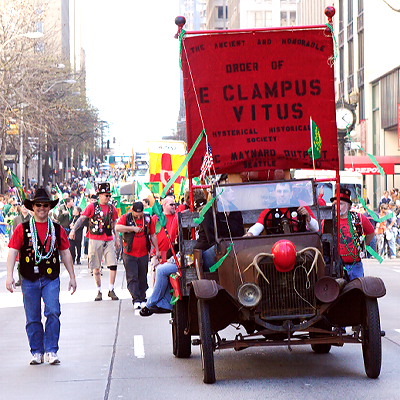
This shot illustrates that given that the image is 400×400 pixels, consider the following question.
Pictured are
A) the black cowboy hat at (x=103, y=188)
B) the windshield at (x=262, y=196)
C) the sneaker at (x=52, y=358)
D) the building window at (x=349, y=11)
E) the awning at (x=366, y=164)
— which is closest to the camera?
the windshield at (x=262, y=196)

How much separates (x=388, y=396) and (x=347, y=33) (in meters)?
58.5

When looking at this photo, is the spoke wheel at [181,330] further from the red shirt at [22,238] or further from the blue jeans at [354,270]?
the blue jeans at [354,270]

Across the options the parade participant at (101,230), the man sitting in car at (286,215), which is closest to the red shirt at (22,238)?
the man sitting in car at (286,215)

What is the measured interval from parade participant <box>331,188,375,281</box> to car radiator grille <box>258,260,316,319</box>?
221cm

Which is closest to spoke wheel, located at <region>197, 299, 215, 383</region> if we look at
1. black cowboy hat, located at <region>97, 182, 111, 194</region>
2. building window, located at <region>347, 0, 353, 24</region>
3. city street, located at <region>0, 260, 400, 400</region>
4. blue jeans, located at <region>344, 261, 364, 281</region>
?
city street, located at <region>0, 260, 400, 400</region>

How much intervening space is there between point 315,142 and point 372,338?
Result: 2313mm

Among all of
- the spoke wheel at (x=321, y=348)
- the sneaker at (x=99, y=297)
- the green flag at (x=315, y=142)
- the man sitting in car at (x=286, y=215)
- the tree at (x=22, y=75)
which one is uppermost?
the tree at (x=22, y=75)

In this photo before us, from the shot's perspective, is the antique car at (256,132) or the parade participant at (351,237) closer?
the antique car at (256,132)

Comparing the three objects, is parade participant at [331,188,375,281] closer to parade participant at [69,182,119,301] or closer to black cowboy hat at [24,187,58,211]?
black cowboy hat at [24,187,58,211]

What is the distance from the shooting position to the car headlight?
9.27m

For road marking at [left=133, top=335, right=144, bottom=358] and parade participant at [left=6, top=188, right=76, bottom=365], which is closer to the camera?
parade participant at [left=6, top=188, right=76, bottom=365]

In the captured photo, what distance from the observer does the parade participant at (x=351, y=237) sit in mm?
11547

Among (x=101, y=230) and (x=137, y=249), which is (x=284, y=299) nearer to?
(x=137, y=249)

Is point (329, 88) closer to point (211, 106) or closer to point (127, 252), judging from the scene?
point (211, 106)
